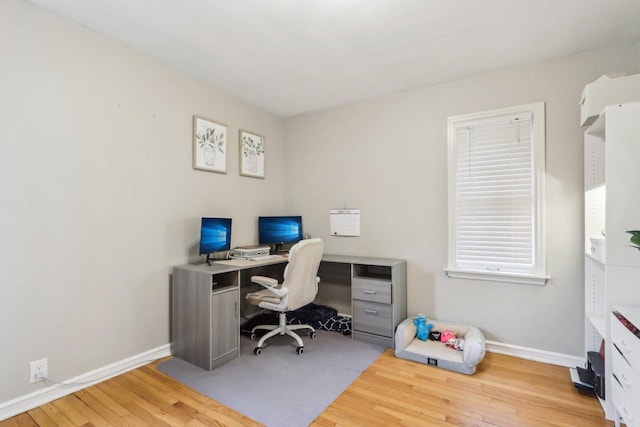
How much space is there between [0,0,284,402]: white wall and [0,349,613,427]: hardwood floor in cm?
30

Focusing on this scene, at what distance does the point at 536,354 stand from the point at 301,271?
211 centimetres

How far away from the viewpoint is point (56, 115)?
2.08 metres

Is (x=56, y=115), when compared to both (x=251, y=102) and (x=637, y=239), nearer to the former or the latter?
(x=251, y=102)

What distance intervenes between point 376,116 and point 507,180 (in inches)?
57.7

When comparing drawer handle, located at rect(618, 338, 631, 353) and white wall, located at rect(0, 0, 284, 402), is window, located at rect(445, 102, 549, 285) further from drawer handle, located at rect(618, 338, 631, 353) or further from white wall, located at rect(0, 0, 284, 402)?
white wall, located at rect(0, 0, 284, 402)

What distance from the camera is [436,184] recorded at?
10.1 feet

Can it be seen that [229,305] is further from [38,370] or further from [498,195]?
[498,195]

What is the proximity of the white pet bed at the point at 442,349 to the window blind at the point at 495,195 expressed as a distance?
0.60 meters

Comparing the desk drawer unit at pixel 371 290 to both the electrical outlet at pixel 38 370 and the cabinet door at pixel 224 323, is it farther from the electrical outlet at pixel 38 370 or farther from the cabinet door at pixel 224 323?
the electrical outlet at pixel 38 370

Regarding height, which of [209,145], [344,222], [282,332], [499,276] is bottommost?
[282,332]

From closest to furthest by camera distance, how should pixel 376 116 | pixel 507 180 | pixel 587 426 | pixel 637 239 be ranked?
pixel 637 239 < pixel 587 426 < pixel 507 180 < pixel 376 116

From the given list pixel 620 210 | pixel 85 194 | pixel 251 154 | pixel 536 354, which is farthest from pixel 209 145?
pixel 536 354

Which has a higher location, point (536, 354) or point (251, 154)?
point (251, 154)

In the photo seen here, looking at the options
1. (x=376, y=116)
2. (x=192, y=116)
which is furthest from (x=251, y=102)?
(x=376, y=116)
